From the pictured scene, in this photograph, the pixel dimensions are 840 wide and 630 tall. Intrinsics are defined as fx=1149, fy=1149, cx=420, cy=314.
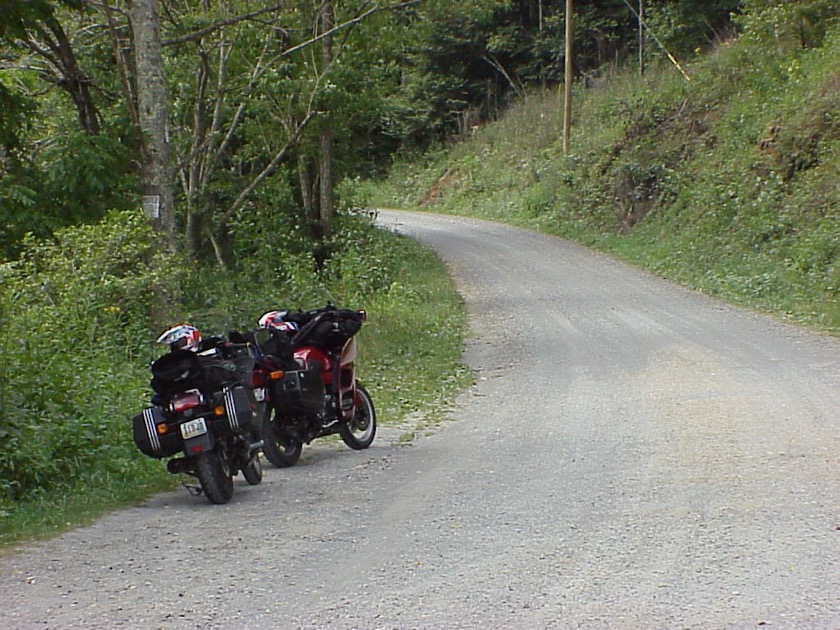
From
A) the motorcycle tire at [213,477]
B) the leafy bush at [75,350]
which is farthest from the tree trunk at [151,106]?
the motorcycle tire at [213,477]

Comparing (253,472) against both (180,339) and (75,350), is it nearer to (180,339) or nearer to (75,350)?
(180,339)

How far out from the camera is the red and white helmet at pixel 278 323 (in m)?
10.3

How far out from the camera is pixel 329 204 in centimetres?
2850

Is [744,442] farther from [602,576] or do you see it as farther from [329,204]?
[329,204]

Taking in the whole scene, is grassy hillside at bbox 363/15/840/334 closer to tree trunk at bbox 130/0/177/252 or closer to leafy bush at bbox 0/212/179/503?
tree trunk at bbox 130/0/177/252

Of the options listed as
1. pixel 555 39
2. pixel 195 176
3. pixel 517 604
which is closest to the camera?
pixel 517 604

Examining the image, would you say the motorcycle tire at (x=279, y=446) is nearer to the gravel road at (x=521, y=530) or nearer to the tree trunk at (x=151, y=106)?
the gravel road at (x=521, y=530)

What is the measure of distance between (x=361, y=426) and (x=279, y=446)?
3.86 feet

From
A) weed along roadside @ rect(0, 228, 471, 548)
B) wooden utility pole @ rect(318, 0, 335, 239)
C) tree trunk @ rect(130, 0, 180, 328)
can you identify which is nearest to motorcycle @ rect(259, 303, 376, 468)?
weed along roadside @ rect(0, 228, 471, 548)

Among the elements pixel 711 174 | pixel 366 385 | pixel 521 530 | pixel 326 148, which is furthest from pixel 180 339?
pixel 711 174

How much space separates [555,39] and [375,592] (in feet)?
166

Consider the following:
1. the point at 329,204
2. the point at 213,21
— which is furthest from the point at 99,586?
the point at 329,204

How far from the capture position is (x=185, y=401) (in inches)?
330

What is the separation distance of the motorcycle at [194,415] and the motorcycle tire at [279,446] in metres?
1.16
